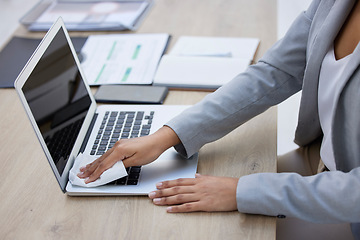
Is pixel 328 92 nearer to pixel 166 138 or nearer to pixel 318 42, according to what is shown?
pixel 318 42

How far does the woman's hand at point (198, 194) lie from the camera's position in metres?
0.83

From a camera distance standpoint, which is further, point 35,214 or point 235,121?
point 235,121

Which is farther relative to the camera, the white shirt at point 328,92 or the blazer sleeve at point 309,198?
the white shirt at point 328,92

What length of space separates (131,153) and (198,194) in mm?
167

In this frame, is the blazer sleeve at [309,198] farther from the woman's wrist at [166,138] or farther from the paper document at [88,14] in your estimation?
the paper document at [88,14]

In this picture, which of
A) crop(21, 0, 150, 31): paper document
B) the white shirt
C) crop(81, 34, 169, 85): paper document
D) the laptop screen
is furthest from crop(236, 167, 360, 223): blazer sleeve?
crop(21, 0, 150, 31): paper document

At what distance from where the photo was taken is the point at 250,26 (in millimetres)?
1489

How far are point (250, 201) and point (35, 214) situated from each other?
1.35 feet

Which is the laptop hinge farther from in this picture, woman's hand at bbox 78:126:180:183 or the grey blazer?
the grey blazer

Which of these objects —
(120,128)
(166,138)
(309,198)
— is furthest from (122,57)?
(309,198)

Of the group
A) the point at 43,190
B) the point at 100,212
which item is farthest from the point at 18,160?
the point at 100,212

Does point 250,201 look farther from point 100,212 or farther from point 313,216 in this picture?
point 100,212

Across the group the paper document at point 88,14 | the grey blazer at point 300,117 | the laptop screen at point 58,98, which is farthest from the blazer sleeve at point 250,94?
the paper document at point 88,14

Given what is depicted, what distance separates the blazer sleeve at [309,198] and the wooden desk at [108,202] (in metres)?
0.03
